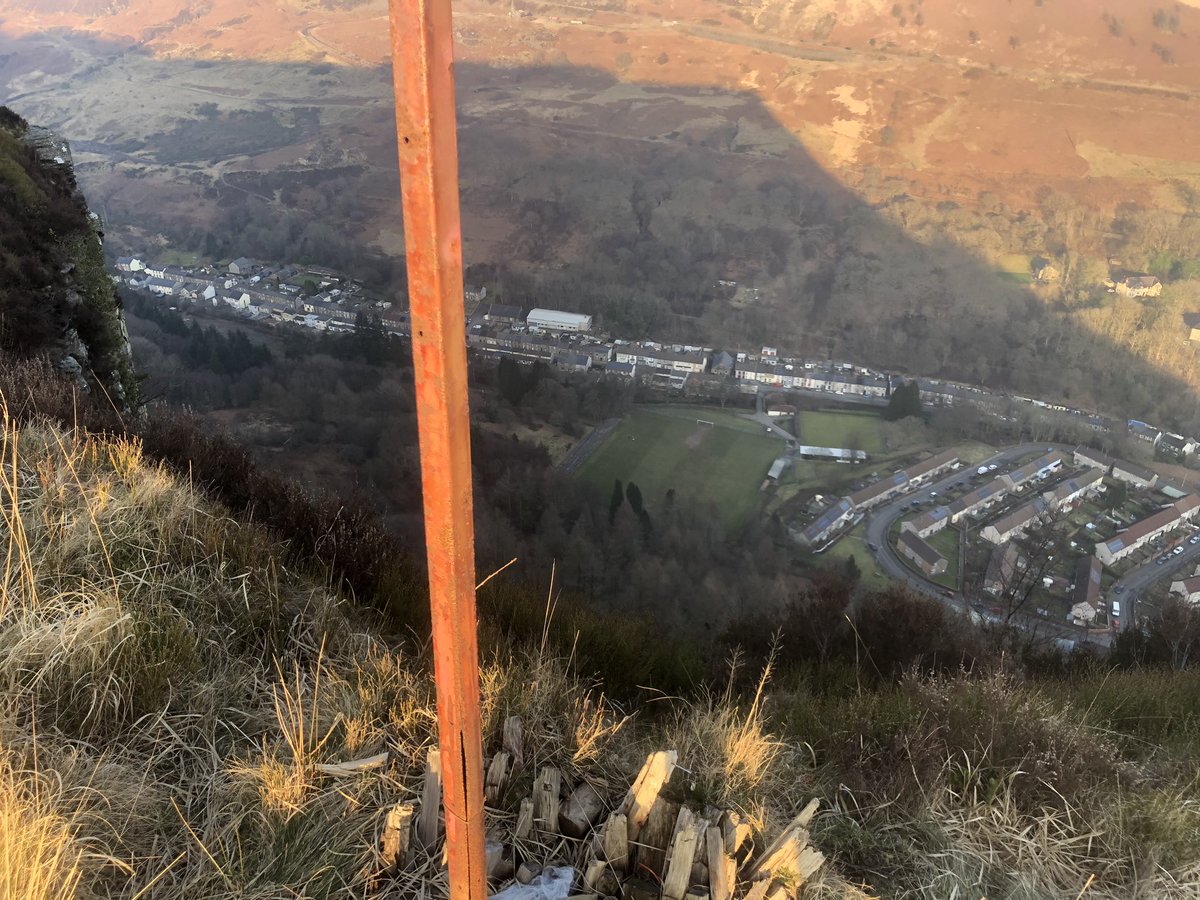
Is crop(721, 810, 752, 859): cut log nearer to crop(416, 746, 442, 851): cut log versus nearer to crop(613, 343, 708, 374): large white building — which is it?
crop(416, 746, 442, 851): cut log

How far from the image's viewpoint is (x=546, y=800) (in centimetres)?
196

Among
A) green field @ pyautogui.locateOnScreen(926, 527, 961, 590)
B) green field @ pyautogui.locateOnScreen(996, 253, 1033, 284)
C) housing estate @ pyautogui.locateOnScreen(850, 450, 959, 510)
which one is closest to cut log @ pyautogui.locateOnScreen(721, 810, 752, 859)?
green field @ pyautogui.locateOnScreen(926, 527, 961, 590)

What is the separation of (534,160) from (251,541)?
31202 mm

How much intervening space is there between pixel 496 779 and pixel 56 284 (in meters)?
6.25

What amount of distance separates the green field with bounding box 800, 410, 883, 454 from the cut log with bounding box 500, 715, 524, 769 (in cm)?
1932

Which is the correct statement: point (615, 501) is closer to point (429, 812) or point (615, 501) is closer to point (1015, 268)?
point (429, 812)

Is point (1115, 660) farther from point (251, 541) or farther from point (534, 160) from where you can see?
point (534, 160)

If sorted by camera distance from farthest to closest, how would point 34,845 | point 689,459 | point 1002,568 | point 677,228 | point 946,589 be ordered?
point 677,228, point 689,459, point 1002,568, point 946,589, point 34,845

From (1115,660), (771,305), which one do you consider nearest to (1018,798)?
(1115,660)

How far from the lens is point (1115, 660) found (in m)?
6.82

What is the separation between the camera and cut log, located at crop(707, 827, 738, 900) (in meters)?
1.73

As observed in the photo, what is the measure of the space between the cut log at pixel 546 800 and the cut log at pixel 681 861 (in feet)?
1.14

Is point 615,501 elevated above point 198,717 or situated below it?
below

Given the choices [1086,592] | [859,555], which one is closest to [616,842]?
[1086,592]
